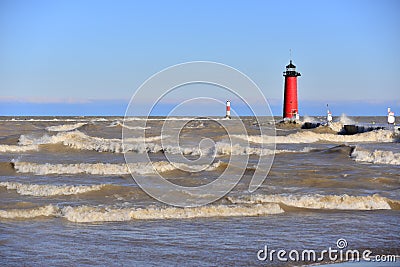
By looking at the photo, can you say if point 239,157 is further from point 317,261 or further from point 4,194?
point 317,261

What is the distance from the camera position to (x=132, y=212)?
8023 mm

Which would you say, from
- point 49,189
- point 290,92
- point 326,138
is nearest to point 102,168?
point 49,189

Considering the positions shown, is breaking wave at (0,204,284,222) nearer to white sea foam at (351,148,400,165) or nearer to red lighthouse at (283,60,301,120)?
white sea foam at (351,148,400,165)

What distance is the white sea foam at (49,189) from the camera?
32.3ft

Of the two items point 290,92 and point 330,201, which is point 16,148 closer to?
point 330,201

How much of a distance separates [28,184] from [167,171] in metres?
3.16

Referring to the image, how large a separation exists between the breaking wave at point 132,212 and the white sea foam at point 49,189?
155 cm

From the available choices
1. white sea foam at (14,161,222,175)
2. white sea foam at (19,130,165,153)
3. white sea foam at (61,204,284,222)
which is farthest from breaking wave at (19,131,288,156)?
white sea foam at (61,204,284,222)

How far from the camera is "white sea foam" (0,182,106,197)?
984cm

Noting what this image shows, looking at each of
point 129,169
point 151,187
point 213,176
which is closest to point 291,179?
point 213,176

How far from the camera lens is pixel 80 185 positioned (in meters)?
10.5
